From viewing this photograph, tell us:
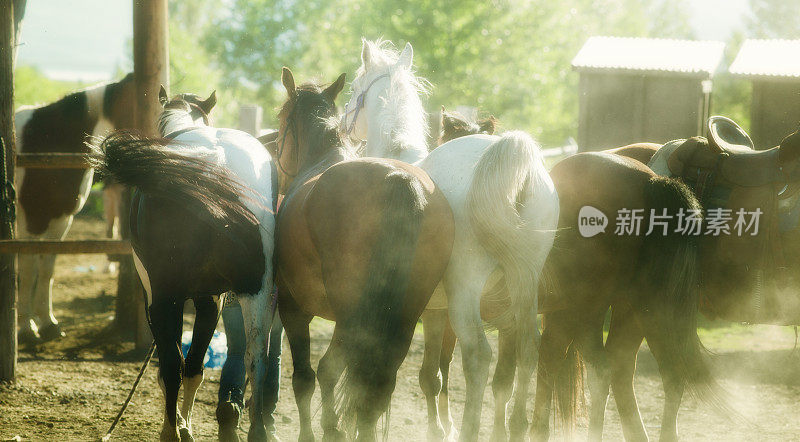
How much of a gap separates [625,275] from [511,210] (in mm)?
859

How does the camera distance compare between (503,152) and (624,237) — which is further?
(624,237)

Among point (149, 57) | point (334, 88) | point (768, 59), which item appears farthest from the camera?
point (768, 59)

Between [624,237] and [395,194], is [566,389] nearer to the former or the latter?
[624,237]

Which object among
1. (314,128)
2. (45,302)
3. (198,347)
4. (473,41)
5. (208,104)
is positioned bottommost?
(198,347)

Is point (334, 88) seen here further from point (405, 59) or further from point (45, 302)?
point (45, 302)

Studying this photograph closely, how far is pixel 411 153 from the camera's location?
12.9 feet

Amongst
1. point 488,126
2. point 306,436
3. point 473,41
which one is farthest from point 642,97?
point 473,41

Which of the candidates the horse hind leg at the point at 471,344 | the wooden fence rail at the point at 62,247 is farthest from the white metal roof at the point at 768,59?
the wooden fence rail at the point at 62,247

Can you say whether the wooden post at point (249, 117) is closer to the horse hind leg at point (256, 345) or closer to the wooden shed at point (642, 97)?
the wooden shed at point (642, 97)

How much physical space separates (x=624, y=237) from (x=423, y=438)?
6.04 feet

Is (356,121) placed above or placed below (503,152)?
above

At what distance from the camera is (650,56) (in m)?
8.24

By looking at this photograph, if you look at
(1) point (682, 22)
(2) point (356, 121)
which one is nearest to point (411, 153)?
(2) point (356, 121)

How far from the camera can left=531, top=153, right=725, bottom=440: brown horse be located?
3553 mm
